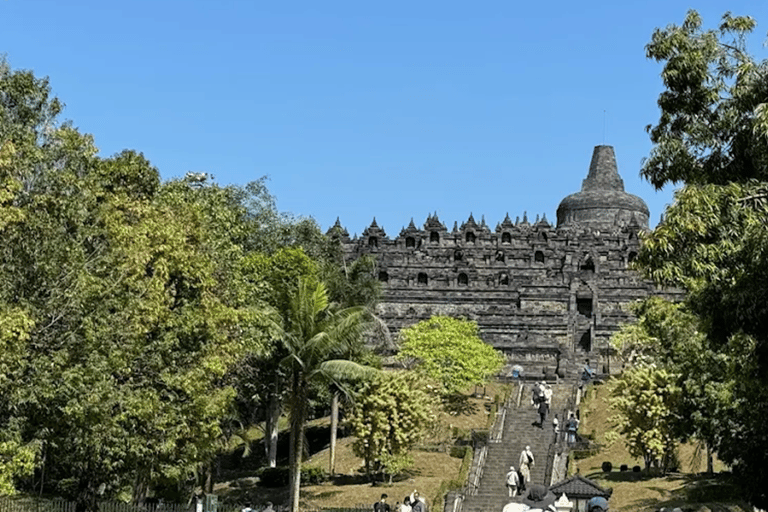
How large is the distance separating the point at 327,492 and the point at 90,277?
1637 cm

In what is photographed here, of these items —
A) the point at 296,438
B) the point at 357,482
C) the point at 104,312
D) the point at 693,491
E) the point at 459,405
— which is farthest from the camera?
the point at 459,405

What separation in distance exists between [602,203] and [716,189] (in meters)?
91.3

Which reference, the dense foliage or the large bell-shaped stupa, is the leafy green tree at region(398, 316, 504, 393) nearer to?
the dense foliage

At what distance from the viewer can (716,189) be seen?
1977cm

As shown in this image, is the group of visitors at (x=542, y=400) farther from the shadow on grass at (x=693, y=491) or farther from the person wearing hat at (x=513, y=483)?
the person wearing hat at (x=513, y=483)

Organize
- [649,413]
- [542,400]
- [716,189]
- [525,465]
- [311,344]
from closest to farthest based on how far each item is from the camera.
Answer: [716,189] → [311,344] → [525,465] → [649,413] → [542,400]

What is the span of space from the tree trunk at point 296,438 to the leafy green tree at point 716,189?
14594 mm

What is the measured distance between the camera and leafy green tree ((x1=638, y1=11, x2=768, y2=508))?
1939cm

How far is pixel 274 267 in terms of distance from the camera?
4784 centimetres

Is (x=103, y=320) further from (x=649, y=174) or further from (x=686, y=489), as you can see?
(x=686, y=489)

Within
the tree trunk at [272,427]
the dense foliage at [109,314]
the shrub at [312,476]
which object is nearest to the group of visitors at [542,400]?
the shrub at [312,476]

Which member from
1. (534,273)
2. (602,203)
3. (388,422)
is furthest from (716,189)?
(602,203)

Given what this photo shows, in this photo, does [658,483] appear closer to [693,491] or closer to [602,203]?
[693,491]

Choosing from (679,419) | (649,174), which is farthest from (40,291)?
(679,419)
